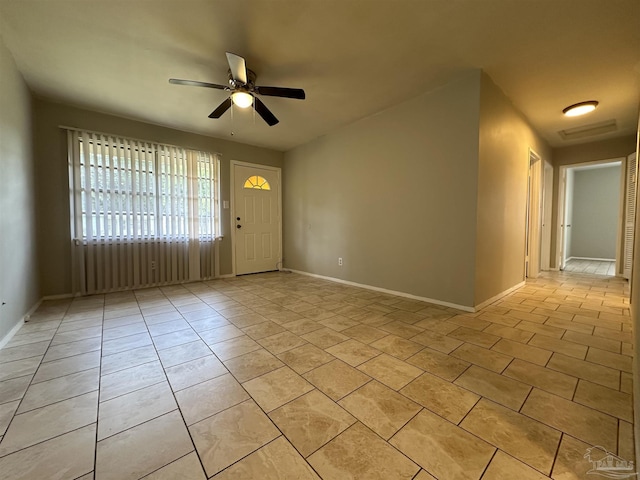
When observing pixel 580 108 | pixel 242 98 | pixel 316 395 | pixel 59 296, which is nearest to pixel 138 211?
pixel 59 296

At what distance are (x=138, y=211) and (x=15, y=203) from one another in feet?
4.66

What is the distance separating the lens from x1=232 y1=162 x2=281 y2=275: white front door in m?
5.08

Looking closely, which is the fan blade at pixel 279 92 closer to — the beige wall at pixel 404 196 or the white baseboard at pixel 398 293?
the beige wall at pixel 404 196

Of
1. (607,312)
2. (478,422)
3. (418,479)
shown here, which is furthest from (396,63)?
(607,312)

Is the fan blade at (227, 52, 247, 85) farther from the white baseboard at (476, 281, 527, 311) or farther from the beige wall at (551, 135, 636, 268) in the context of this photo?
the beige wall at (551, 135, 636, 268)

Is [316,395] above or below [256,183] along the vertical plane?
below

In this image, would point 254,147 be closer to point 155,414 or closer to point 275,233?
point 275,233

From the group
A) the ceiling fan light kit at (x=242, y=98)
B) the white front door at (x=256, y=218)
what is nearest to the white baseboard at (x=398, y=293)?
the white front door at (x=256, y=218)

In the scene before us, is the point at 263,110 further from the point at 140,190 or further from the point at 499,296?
the point at 499,296

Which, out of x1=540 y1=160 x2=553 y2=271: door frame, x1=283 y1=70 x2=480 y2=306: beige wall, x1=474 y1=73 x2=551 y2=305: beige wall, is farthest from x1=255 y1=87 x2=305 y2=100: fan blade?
x1=540 y1=160 x2=553 y2=271: door frame

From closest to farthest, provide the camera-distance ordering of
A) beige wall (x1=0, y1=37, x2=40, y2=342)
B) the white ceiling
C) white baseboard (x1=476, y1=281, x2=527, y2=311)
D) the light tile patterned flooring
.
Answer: the light tile patterned flooring, the white ceiling, beige wall (x1=0, y1=37, x2=40, y2=342), white baseboard (x1=476, y1=281, x2=527, y2=311)

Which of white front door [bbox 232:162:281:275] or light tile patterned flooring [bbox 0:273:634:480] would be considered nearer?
light tile patterned flooring [bbox 0:273:634:480]

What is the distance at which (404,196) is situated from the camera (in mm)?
3420

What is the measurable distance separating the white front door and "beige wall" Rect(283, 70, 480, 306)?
3.36 ft
